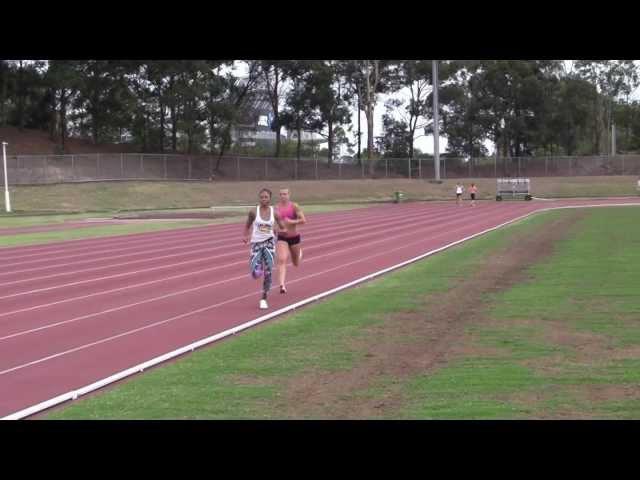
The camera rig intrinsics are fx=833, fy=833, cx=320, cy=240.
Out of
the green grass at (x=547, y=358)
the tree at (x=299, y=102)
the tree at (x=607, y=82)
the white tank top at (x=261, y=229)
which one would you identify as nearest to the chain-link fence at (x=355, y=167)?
the tree at (x=299, y=102)

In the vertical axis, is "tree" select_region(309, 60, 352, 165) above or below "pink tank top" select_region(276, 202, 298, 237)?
above

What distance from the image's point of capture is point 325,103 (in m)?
86.9

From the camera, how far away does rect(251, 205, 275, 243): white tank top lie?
13.2m

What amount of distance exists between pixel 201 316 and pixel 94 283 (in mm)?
5255

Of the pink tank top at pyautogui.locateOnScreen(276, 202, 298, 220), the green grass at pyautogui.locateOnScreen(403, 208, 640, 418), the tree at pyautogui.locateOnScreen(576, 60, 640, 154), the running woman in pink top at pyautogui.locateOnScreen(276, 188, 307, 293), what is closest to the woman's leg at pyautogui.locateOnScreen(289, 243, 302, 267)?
the running woman in pink top at pyautogui.locateOnScreen(276, 188, 307, 293)

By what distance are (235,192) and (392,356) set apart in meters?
57.1

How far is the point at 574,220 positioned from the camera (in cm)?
3531

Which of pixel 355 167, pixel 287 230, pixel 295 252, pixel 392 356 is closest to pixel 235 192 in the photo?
pixel 355 167

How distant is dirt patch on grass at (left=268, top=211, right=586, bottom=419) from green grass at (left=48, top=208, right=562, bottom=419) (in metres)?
0.19

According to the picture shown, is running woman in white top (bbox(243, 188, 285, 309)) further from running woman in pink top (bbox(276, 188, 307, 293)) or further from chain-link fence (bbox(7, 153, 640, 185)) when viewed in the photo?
chain-link fence (bbox(7, 153, 640, 185))

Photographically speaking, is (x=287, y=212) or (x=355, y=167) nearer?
(x=287, y=212)

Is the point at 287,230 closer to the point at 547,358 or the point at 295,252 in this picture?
the point at 295,252
